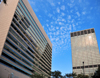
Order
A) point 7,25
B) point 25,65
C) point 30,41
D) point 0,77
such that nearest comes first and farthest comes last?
point 0,77
point 7,25
point 25,65
point 30,41

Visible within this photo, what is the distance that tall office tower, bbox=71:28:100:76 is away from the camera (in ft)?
394

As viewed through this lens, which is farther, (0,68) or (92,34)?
(92,34)

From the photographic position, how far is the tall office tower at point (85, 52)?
12011cm

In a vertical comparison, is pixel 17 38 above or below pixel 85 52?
below

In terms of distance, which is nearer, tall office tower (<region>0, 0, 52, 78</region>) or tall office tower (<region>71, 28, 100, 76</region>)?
tall office tower (<region>0, 0, 52, 78</region>)

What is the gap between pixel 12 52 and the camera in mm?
→ 64250

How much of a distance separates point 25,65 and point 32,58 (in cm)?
1272

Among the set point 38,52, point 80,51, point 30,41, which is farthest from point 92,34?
point 30,41

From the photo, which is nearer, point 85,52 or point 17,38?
point 17,38

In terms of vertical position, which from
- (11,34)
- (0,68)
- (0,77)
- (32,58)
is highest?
(11,34)

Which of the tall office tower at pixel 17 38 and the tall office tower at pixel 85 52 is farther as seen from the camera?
the tall office tower at pixel 85 52

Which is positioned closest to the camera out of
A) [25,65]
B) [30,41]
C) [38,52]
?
[25,65]

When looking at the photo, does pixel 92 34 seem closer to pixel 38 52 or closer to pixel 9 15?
pixel 38 52

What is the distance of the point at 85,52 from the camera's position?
421 ft
